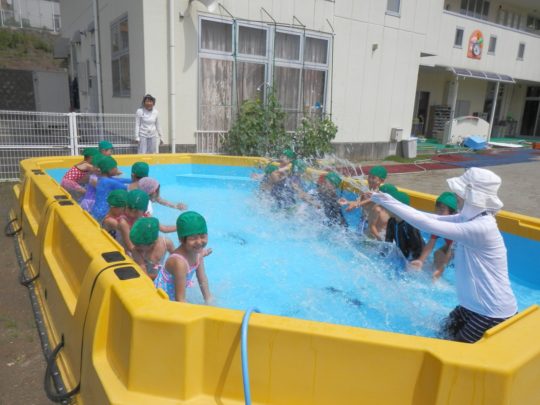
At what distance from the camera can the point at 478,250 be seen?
279 centimetres

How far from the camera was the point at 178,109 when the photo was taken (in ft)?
32.7

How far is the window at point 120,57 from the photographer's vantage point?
10.4 metres

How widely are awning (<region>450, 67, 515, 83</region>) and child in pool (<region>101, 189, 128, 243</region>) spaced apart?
18399 millimetres

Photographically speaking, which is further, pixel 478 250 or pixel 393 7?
pixel 393 7

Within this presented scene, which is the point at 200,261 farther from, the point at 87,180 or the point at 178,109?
the point at 178,109

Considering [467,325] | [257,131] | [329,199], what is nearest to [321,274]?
[329,199]

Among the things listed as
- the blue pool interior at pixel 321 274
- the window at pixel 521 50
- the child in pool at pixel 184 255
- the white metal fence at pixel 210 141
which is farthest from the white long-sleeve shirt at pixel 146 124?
the window at pixel 521 50

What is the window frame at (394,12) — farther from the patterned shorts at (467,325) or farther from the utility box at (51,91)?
the utility box at (51,91)

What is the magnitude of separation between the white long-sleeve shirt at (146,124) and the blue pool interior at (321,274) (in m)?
2.36

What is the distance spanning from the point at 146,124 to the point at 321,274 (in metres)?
5.74

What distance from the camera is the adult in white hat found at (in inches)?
108

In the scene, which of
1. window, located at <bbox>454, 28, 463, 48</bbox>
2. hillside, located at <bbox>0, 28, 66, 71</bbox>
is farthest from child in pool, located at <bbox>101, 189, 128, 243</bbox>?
hillside, located at <bbox>0, 28, 66, 71</bbox>

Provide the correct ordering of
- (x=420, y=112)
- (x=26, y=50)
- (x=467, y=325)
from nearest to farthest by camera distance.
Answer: (x=467, y=325), (x=420, y=112), (x=26, y=50)

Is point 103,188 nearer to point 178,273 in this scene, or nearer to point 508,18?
point 178,273
